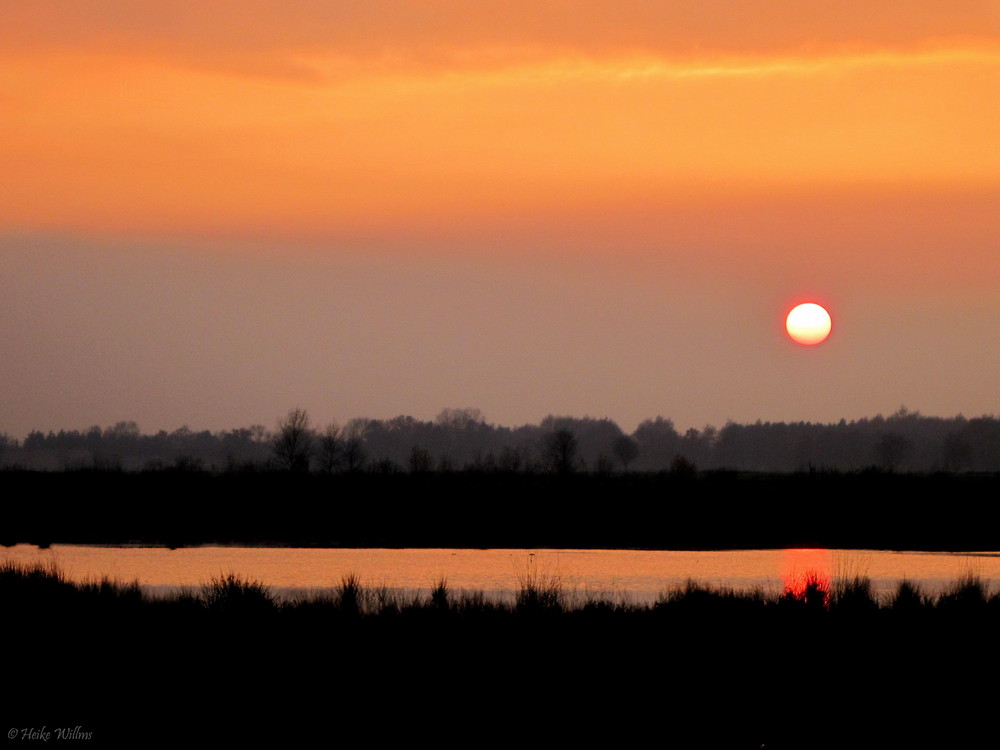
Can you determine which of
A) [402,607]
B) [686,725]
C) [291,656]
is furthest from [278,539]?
[686,725]

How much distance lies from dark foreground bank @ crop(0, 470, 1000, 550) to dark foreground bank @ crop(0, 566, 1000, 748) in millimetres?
19510

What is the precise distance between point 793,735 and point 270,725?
5.07 meters

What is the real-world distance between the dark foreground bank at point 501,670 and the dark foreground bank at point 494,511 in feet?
64.0

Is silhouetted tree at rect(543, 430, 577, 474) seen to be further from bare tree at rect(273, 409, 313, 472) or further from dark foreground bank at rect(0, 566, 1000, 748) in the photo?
dark foreground bank at rect(0, 566, 1000, 748)

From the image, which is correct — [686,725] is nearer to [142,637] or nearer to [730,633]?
[730,633]

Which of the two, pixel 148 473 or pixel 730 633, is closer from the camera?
pixel 730 633

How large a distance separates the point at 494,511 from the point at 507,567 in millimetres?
19511

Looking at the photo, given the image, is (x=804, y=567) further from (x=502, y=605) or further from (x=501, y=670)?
(x=501, y=670)

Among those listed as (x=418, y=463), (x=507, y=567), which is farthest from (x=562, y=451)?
(x=507, y=567)

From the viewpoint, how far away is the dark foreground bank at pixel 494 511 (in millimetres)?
38312

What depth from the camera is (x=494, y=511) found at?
1858 inches

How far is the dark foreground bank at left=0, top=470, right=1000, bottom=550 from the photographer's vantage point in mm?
38312

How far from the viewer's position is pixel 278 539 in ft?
123

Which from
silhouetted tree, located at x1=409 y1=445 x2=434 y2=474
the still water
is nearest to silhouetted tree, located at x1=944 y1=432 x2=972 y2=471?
silhouetted tree, located at x1=409 y1=445 x2=434 y2=474
